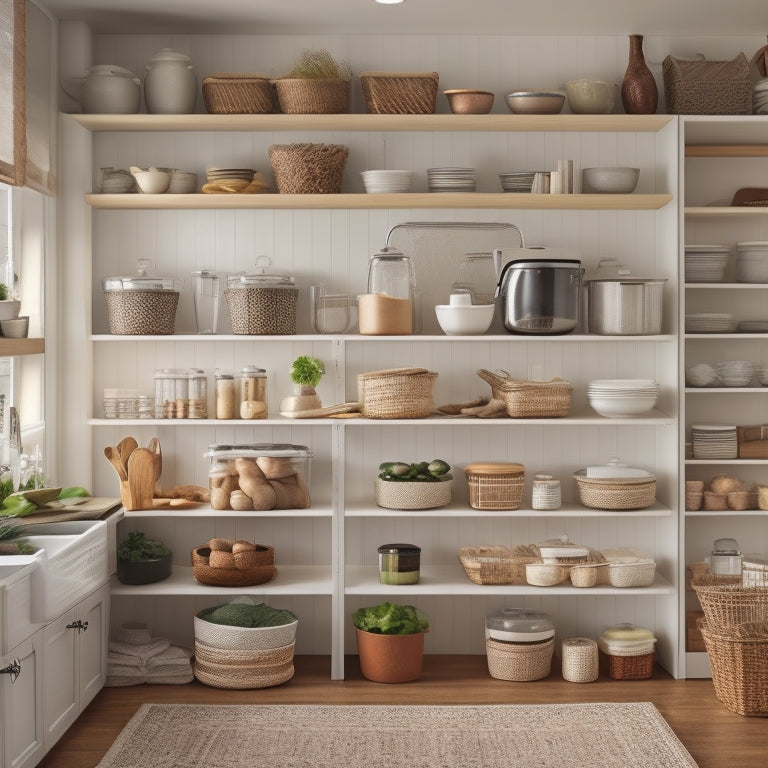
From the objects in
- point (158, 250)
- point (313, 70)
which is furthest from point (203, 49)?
point (158, 250)

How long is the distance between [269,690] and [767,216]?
3.12m

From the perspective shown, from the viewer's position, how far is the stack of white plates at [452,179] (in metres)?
4.52

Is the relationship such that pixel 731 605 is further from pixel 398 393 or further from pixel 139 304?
pixel 139 304

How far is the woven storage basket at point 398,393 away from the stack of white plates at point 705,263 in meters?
1.28

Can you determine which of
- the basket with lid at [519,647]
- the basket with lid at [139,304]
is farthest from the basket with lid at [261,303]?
the basket with lid at [519,647]

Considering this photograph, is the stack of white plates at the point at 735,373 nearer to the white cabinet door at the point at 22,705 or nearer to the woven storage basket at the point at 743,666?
the woven storage basket at the point at 743,666

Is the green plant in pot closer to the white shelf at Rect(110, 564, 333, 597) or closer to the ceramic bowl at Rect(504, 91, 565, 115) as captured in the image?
the white shelf at Rect(110, 564, 333, 597)

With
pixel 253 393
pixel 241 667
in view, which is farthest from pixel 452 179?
pixel 241 667

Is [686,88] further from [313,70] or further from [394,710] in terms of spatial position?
[394,710]

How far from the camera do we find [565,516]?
461cm

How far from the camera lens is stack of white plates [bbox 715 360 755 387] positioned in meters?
4.55

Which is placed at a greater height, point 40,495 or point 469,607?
point 40,495

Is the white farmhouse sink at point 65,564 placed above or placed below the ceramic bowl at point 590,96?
below

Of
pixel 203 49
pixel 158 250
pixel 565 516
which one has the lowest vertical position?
pixel 565 516
